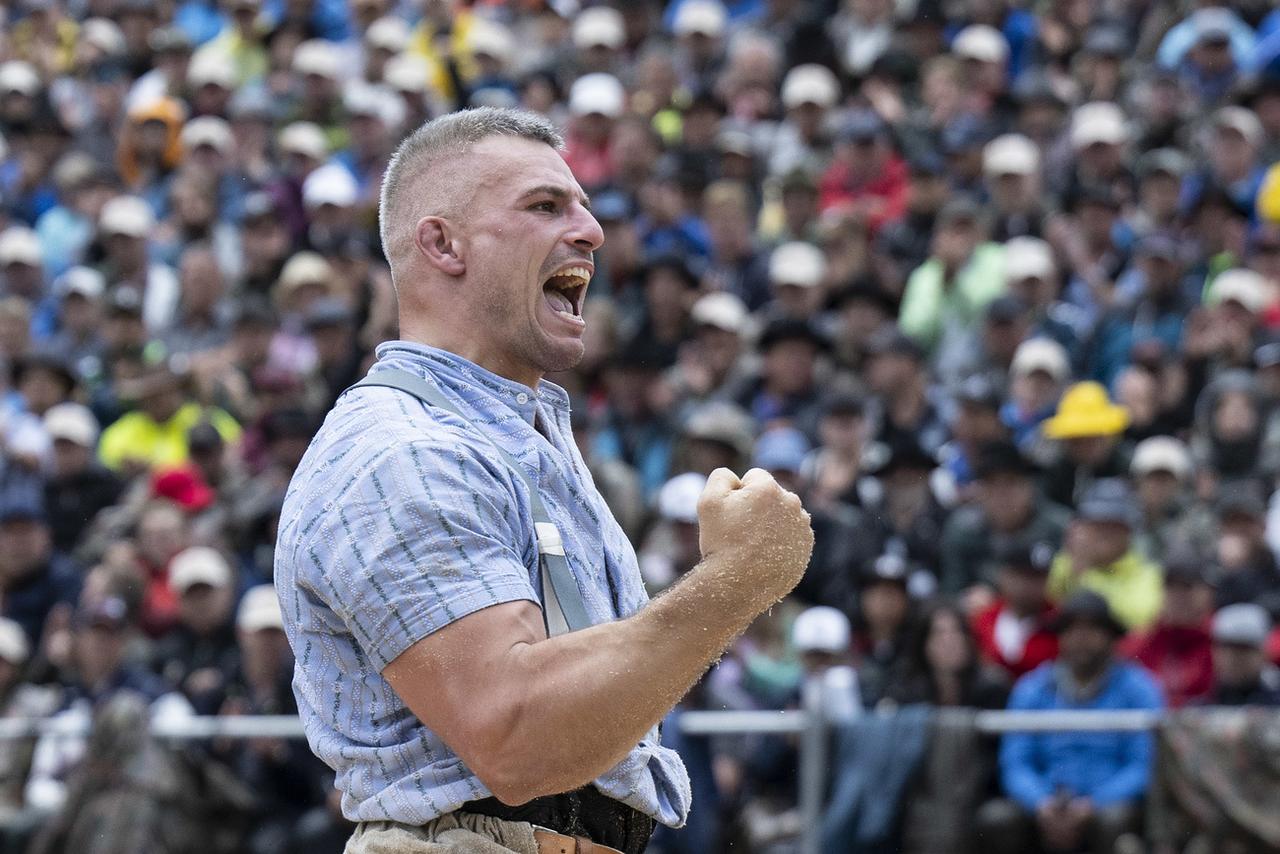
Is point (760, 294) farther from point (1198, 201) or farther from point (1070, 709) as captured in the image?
point (1070, 709)

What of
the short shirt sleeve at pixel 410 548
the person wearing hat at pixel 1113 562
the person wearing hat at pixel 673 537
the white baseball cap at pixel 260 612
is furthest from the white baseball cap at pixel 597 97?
the short shirt sleeve at pixel 410 548

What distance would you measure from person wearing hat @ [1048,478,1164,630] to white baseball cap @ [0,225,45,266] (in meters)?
7.51

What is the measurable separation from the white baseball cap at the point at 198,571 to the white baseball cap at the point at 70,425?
64.3 inches

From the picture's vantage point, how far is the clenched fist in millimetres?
3021

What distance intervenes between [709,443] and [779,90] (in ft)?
13.6

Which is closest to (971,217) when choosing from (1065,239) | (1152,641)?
(1065,239)

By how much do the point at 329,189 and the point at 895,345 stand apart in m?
4.49

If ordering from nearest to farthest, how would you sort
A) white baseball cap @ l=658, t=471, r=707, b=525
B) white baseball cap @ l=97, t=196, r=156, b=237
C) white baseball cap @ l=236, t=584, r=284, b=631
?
Answer: 1. white baseball cap @ l=658, t=471, r=707, b=525
2. white baseball cap @ l=236, t=584, r=284, b=631
3. white baseball cap @ l=97, t=196, r=156, b=237

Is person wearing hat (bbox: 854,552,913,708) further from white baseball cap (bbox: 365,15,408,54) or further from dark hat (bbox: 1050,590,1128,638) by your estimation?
white baseball cap (bbox: 365,15,408,54)

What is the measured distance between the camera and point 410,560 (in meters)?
3.09

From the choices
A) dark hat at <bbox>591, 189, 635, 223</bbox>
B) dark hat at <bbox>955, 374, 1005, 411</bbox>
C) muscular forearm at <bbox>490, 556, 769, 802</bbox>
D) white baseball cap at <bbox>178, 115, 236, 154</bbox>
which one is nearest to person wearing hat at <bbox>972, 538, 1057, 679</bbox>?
dark hat at <bbox>955, 374, 1005, 411</bbox>

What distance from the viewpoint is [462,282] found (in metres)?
3.57

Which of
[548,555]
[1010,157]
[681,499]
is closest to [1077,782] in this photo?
[681,499]

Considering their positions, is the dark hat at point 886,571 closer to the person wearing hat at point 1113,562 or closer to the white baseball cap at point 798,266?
the person wearing hat at point 1113,562
